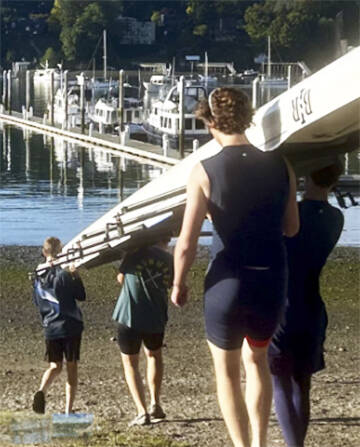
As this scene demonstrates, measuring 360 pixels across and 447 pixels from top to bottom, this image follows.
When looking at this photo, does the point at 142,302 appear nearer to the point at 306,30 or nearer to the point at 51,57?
the point at 306,30

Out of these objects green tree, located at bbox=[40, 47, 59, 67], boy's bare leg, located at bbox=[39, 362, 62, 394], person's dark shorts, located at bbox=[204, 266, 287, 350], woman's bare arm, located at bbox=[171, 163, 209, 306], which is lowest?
green tree, located at bbox=[40, 47, 59, 67]

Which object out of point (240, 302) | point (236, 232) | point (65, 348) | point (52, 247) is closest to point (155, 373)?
point (65, 348)

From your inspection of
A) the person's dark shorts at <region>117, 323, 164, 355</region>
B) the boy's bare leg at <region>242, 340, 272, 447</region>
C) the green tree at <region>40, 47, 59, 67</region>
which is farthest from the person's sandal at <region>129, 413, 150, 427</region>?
the green tree at <region>40, 47, 59, 67</region>

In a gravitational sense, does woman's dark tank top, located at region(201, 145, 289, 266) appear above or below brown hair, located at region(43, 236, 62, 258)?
above

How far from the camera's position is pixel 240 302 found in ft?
17.8

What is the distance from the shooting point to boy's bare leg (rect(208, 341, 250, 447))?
18.1 ft

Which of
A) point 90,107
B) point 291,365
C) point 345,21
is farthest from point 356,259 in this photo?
point 345,21

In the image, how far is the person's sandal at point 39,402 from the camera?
325 inches

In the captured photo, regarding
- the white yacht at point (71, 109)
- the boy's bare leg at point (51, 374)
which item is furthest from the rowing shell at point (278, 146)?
the white yacht at point (71, 109)

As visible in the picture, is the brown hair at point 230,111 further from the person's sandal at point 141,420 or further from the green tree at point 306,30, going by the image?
the green tree at point 306,30

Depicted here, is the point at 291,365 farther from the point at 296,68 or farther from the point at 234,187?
the point at 296,68

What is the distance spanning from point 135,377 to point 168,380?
1.77 m

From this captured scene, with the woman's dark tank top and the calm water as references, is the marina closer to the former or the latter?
the calm water

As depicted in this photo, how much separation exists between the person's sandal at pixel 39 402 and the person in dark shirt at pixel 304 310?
259cm
